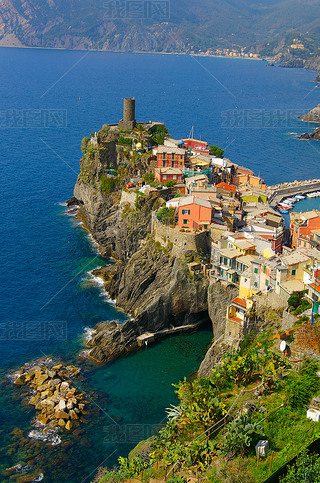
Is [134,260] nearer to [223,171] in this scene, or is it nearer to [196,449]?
[223,171]

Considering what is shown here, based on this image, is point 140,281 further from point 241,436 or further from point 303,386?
point 241,436

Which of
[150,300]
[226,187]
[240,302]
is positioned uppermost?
[226,187]

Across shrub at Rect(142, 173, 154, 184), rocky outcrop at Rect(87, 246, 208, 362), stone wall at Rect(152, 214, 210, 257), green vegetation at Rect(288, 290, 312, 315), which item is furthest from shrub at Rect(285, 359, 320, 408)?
shrub at Rect(142, 173, 154, 184)

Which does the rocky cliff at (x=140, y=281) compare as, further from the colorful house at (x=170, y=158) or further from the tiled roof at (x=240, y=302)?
the colorful house at (x=170, y=158)

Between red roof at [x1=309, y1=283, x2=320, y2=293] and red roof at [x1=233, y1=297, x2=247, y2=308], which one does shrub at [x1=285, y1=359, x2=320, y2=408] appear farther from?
red roof at [x1=233, y1=297, x2=247, y2=308]

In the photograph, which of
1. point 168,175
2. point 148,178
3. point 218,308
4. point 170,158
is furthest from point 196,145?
point 218,308

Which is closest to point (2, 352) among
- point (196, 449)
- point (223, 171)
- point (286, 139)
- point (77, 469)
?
point (77, 469)
